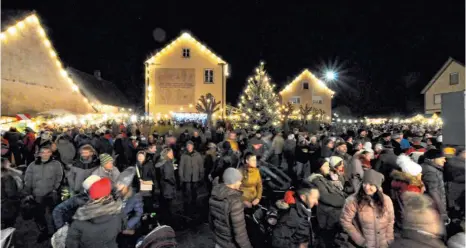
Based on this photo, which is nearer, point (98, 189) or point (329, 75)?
point (98, 189)

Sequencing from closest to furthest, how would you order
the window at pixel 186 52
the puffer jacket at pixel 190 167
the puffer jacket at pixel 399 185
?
the puffer jacket at pixel 399 185 < the puffer jacket at pixel 190 167 < the window at pixel 186 52

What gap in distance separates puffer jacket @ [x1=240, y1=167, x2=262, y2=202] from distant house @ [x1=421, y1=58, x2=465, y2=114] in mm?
35777

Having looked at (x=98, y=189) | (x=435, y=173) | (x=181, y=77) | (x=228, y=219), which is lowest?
(x=228, y=219)

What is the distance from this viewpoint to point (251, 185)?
20.5 feet

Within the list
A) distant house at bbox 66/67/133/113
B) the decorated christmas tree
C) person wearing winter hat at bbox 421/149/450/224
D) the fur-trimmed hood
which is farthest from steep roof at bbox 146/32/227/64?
the fur-trimmed hood

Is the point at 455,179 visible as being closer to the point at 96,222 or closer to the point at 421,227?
the point at 421,227

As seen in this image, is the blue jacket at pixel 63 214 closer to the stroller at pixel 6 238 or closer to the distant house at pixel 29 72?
the stroller at pixel 6 238

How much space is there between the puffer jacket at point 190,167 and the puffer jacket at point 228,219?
4618 mm

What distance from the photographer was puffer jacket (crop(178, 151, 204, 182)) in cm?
875

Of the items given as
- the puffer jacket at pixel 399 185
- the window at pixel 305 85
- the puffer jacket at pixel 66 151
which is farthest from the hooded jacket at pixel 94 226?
the window at pixel 305 85

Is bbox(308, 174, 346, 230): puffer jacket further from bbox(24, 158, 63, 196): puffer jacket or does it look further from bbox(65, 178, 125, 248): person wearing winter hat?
bbox(24, 158, 63, 196): puffer jacket

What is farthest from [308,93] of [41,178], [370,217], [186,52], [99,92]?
[370,217]

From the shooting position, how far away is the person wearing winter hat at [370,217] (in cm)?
398

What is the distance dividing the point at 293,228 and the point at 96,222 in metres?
2.19
